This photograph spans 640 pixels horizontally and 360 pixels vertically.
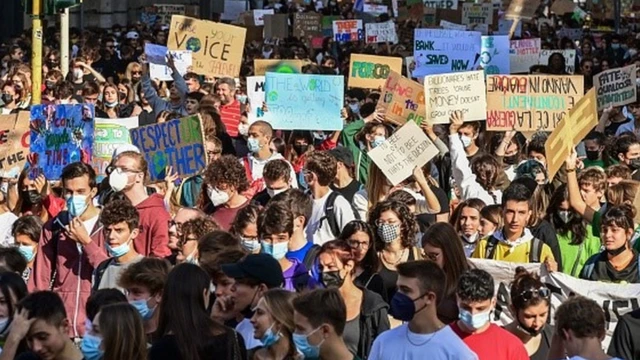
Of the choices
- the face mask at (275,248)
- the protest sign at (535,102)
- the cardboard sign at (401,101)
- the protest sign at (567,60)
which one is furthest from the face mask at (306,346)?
the protest sign at (567,60)

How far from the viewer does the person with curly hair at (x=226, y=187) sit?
1077 centimetres

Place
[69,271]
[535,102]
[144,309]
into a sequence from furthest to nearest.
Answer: [535,102] → [69,271] → [144,309]

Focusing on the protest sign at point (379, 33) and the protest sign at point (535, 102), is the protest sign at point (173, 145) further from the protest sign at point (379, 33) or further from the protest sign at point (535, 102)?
the protest sign at point (379, 33)

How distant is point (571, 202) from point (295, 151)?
176 inches

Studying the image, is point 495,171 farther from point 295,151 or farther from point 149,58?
point 149,58

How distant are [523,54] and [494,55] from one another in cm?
288

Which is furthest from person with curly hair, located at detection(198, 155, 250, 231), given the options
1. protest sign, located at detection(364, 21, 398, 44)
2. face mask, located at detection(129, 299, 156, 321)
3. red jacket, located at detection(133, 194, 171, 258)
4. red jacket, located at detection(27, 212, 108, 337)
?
protest sign, located at detection(364, 21, 398, 44)

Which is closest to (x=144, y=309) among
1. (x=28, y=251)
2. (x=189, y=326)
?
(x=189, y=326)

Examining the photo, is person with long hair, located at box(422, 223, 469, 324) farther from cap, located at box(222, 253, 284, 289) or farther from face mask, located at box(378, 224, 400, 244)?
cap, located at box(222, 253, 284, 289)

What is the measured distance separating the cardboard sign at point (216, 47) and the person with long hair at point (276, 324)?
34.6 ft

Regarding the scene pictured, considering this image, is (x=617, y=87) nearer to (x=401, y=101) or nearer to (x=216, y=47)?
(x=401, y=101)

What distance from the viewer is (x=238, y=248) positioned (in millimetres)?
8562

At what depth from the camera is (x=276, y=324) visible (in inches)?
288

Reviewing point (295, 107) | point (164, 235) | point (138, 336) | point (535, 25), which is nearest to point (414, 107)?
point (295, 107)
